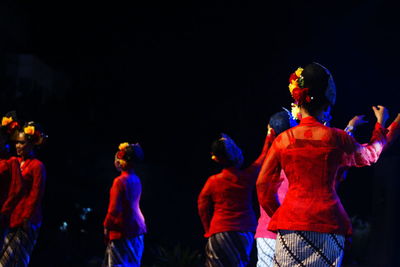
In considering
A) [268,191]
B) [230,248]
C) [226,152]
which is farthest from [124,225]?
[268,191]

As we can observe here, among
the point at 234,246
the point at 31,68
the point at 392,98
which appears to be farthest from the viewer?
the point at 31,68

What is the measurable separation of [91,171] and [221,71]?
295 centimetres

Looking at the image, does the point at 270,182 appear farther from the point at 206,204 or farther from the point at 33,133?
the point at 33,133

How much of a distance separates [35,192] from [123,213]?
3.57 feet

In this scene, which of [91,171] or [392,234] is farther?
[91,171]

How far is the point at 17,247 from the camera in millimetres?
5824

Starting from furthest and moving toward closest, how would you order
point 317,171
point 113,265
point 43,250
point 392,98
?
point 43,250
point 392,98
point 113,265
point 317,171

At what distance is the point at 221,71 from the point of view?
993 centimetres

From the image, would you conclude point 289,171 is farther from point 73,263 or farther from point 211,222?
A: point 73,263

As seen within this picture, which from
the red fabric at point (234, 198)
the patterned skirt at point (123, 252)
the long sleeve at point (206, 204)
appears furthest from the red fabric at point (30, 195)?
the red fabric at point (234, 198)

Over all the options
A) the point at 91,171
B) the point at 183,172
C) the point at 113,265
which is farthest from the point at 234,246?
the point at 91,171

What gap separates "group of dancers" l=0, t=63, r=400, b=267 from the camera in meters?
2.98

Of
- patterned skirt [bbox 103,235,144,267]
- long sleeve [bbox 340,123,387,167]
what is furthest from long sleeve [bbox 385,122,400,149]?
patterned skirt [bbox 103,235,144,267]

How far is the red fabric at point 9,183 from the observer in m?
5.73
